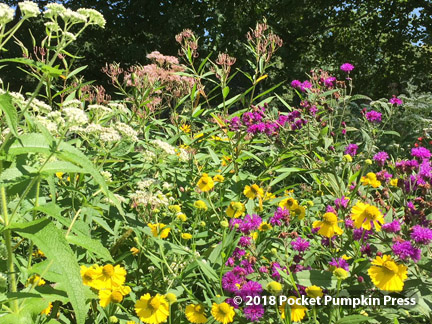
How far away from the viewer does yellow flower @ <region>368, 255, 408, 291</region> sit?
153 cm

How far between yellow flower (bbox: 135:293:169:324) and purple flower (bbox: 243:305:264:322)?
30 centimetres

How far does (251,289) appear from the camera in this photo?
161 centimetres

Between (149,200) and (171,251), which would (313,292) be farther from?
(149,200)

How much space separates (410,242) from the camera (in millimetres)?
1653

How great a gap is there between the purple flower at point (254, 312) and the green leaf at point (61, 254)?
63cm

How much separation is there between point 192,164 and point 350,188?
1.11 m

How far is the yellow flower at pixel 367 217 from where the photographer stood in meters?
1.67

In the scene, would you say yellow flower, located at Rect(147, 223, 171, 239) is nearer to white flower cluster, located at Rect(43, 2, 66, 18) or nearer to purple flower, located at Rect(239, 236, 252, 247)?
purple flower, located at Rect(239, 236, 252, 247)

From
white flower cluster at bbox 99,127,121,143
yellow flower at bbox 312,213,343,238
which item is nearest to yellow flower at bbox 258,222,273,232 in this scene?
yellow flower at bbox 312,213,343,238

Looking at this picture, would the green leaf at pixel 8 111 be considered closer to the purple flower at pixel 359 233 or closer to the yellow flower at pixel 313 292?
the yellow flower at pixel 313 292

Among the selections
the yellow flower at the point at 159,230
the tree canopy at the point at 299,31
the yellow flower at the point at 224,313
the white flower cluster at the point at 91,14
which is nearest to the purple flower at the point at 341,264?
the yellow flower at the point at 224,313

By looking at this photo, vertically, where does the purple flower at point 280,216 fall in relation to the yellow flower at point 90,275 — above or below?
above

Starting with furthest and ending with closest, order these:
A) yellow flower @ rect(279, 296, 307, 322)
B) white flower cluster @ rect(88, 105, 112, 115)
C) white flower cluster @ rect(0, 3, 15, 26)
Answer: white flower cluster @ rect(88, 105, 112, 115) < yellow flower @ rect(279, 296, 307, 322) < white flower cluster @ rect(0, 3, 15, 26)

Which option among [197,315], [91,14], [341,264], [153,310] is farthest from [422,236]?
[91,14]
